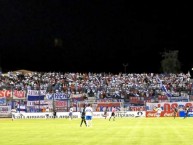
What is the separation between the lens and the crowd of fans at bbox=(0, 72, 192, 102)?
268ft

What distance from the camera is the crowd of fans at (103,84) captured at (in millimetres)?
81613

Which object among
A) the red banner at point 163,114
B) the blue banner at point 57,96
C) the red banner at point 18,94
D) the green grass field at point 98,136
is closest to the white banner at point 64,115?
the red banner at point 163,114

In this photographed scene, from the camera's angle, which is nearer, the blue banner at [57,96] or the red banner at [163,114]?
the red banner at [163,114]

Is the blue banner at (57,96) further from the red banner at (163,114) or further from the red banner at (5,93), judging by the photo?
the red banner at (163,114)

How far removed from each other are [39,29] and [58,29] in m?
4.11

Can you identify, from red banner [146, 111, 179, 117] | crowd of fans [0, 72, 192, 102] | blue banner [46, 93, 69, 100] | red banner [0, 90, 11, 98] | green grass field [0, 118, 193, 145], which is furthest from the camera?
crowd of fans [0, 72, 192, 102]

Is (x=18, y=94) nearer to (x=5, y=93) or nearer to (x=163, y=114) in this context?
(x=5, y=93)

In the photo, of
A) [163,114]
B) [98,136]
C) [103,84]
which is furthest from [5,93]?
[98,136]

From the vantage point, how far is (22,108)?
75.8 meters

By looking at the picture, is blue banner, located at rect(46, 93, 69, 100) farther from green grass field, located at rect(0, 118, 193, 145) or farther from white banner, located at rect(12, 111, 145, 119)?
green grass field, located at rect(0, 118, 193, 145)

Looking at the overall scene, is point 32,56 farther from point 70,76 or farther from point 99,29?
point 70,76

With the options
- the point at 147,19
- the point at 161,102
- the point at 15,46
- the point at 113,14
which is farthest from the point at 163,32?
the point at 161,102

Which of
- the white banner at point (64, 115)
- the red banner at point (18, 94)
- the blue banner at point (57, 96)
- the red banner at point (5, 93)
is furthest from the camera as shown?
the red banner at point (5, 93)

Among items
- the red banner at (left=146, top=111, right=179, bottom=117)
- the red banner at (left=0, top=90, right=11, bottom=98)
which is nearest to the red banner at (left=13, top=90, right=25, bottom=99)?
the red banner at (left=0, top=90, right=11, bottom=98)
